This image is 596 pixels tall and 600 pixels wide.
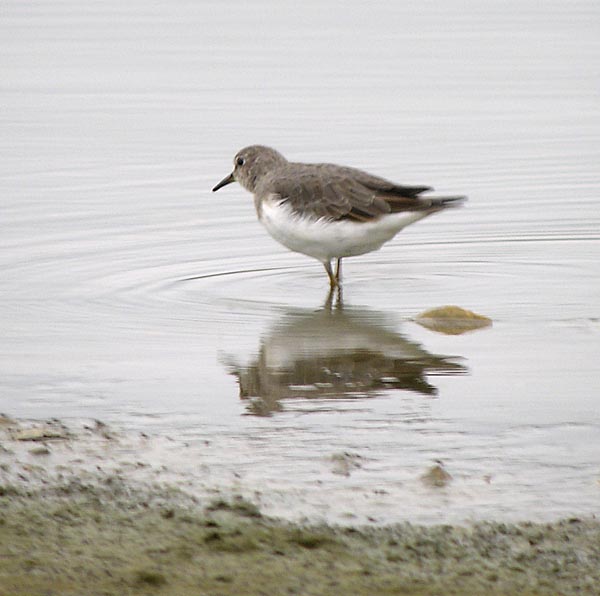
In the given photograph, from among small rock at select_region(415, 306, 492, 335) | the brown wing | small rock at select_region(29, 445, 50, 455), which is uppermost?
the brown wing

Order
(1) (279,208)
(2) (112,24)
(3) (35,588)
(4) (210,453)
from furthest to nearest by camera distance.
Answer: (2) (112,24) < (1) (279,208) < (4) (210,453) < (3) (35,588)

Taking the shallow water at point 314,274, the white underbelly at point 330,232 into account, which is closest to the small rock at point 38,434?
the shallow water at point 314,274

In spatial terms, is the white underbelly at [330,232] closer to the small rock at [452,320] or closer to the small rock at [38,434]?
the small rock at [452,320]

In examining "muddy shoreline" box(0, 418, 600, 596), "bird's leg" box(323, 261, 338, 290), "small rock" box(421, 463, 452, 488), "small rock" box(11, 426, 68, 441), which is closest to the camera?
"muddy shoreline" box(0, 418, 600, 596)

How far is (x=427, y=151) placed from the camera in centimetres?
1419

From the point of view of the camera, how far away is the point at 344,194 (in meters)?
9.79

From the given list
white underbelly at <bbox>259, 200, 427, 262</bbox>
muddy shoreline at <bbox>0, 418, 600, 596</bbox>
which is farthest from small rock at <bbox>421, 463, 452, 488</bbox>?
white underbelly at <bbox>259, 200, 427, 262</bbox>

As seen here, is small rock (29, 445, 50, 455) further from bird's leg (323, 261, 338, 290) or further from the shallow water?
bird's leg (323, 261, 338, 290)

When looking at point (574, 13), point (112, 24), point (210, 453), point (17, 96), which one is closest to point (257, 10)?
point (112, 24)

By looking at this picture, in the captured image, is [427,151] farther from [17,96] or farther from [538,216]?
[17,96]

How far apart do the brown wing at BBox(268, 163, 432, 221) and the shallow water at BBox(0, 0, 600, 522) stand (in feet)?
1.96

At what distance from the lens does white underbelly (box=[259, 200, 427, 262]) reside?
380 inches

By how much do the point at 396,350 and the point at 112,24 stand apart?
17.8 m

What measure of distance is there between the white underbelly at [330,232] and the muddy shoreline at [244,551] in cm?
442
